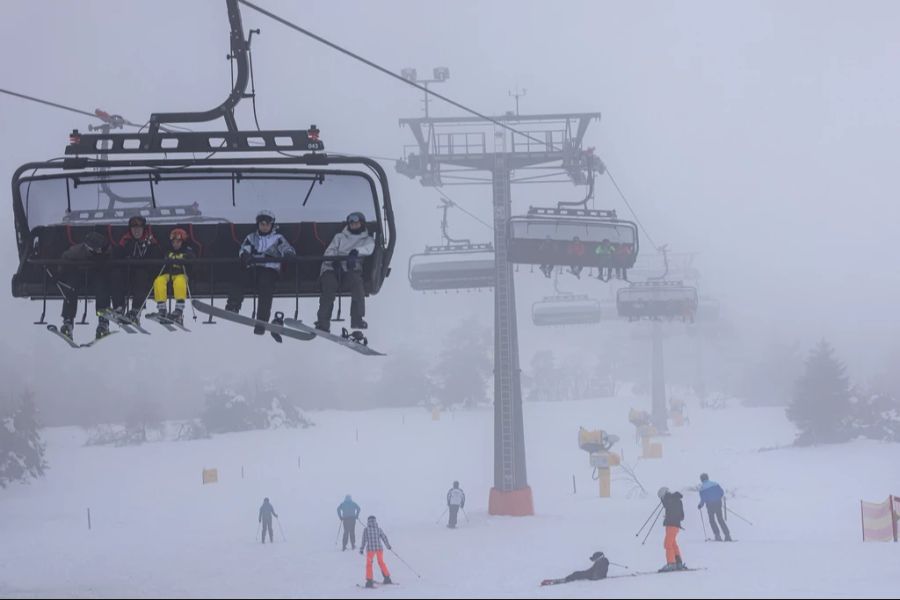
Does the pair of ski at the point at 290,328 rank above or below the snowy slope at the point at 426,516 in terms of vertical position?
above

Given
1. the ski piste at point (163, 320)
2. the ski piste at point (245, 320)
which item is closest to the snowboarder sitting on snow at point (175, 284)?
the ski piste at point (163, 320)

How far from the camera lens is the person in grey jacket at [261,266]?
10.7 metres

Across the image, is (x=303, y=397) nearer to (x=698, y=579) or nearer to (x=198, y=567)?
(x=198, y=567)

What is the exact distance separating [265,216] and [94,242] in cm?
171

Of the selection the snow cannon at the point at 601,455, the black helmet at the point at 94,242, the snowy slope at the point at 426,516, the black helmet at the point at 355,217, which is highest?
the black helmet at the point at 355,217

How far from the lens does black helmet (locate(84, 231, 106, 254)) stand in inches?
415

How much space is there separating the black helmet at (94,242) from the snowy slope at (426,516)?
924 cm

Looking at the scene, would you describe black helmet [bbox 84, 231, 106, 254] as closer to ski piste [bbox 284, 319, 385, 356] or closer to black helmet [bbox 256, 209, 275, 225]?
black helmet [bbox 256, 209, 275, 225]

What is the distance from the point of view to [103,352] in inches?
4515

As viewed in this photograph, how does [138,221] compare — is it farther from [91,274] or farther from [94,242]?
[91,274]

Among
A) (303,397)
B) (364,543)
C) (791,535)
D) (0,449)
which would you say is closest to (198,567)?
(364,543)

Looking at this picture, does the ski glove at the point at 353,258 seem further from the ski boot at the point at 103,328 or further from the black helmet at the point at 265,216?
the ski boot at the point at 103,328

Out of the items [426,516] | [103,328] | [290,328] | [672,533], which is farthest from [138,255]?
[426,516]

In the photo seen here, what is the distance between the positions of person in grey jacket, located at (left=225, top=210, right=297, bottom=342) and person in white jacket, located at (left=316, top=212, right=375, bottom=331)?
0.42 m
